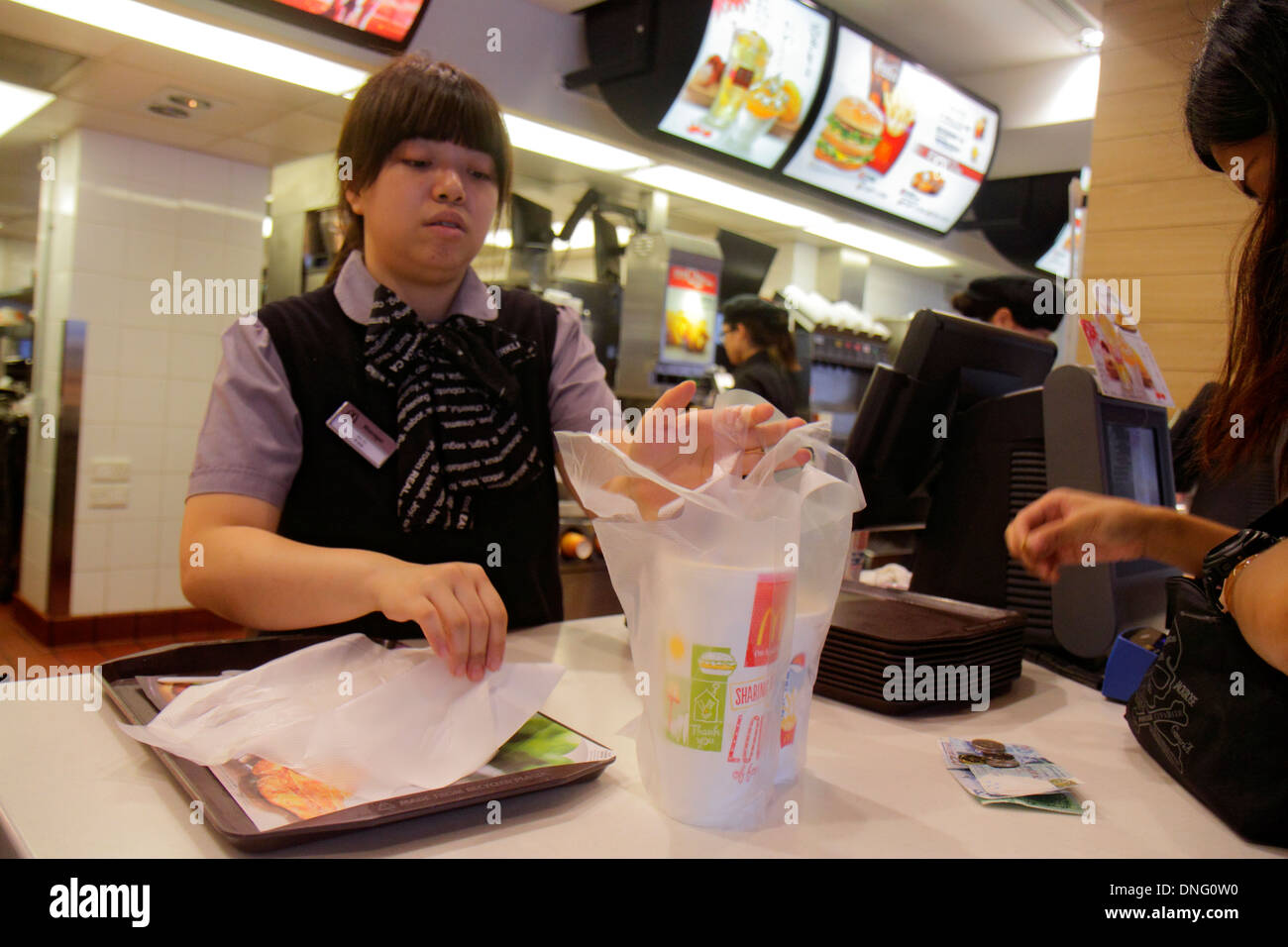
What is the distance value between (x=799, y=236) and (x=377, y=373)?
4961 millimetres

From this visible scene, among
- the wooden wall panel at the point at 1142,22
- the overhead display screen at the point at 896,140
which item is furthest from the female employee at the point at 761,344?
the wooden wall panel at the point at 1142,22

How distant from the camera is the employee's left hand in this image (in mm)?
867

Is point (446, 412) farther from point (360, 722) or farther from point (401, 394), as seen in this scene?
point (360, 722)

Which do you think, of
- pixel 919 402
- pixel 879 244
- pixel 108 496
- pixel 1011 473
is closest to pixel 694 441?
pixel 919 402

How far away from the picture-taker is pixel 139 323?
4398 mm

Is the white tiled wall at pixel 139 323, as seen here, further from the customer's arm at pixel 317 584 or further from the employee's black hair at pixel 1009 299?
the customer's arm at pixel 317 584

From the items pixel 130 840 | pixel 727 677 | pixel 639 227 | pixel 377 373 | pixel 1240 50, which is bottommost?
pixel 130 840

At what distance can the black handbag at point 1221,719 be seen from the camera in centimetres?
76

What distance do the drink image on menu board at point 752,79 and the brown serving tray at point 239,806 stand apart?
10.1 ft

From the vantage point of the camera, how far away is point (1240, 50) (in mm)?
804

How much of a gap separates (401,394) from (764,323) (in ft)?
9.77

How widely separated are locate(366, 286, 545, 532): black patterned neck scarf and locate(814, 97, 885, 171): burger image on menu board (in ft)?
10.4

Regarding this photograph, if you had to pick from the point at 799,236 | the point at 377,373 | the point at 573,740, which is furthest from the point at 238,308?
the point at 573,740

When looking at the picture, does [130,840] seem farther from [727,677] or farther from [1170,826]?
[1170,826]
